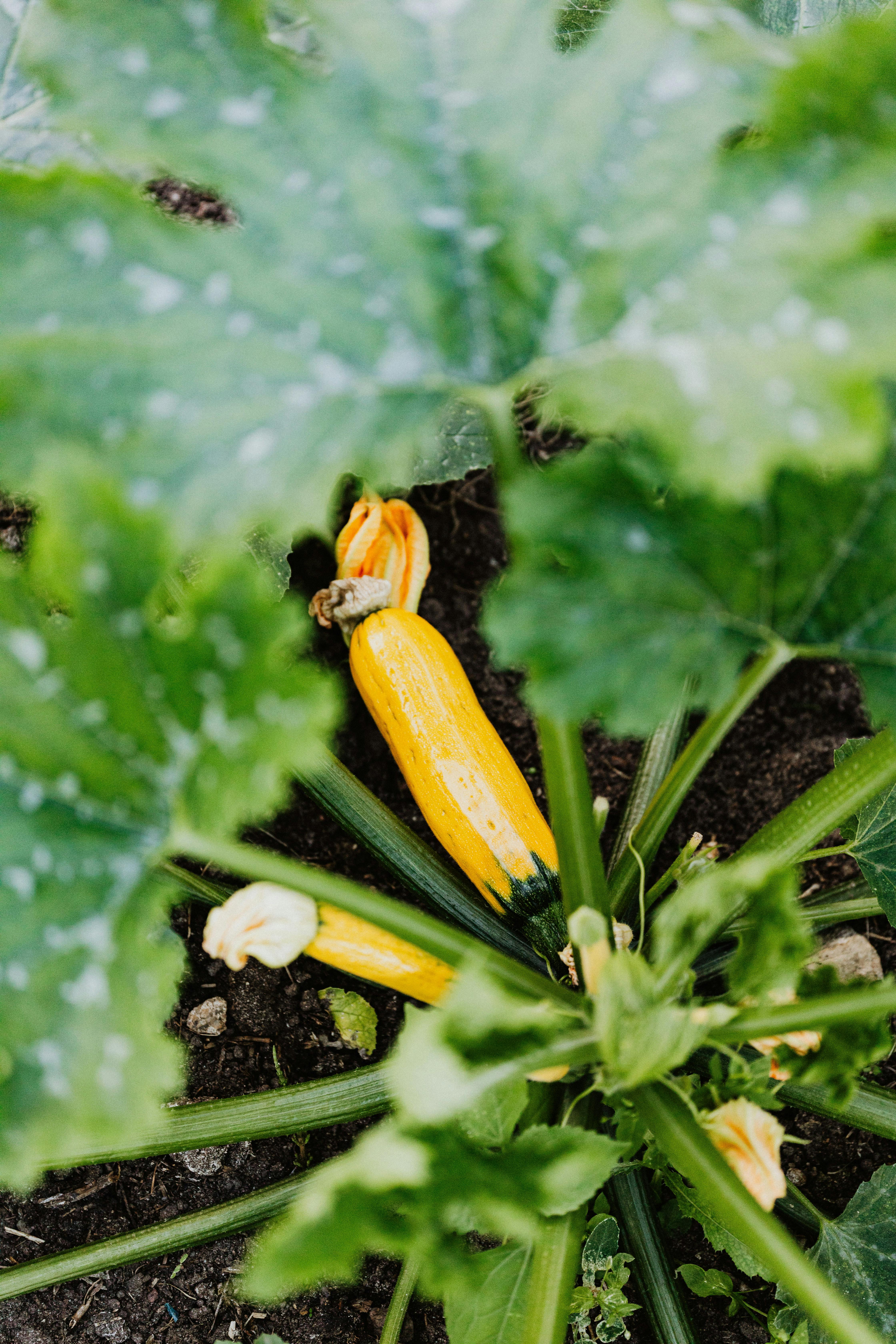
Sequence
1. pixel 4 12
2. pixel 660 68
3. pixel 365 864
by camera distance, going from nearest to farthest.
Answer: pixel 660 68, pixel 4 12, pixel 365 864

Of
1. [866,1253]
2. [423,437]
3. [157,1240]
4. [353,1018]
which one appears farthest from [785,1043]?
[157,1240]

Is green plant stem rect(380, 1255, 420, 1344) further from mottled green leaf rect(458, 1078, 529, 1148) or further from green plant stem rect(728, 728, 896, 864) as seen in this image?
green plant stem rect(728, 728, 896, 864)

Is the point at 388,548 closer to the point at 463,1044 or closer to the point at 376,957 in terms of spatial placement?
the point at 376,957

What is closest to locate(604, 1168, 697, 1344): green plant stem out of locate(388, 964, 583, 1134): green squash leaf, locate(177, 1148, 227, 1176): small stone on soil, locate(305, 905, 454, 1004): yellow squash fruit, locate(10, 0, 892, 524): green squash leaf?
locate(305, 905, 454, 1004): yellow squash fruit

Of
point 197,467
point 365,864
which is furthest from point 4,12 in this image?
point 365,864

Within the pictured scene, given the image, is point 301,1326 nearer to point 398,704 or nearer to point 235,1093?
point 235,1093

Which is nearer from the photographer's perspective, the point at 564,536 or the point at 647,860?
the point at 564,536
